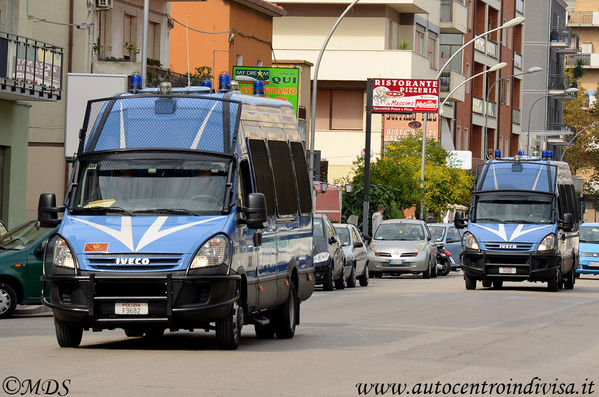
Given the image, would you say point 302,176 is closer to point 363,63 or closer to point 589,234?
point 589,234

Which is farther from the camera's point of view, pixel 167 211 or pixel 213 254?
pixel 167 211

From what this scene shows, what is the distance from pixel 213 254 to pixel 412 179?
4420 centimetres

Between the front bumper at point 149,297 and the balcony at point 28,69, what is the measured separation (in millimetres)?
18898

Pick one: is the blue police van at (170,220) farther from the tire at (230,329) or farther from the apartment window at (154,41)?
the apartment window at (154,41)

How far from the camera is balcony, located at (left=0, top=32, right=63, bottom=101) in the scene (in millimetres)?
33500

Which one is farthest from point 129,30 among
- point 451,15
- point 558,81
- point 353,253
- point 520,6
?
point 558,81

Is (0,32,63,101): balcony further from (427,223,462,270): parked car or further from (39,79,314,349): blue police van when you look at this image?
(427,223,462,270): parked car

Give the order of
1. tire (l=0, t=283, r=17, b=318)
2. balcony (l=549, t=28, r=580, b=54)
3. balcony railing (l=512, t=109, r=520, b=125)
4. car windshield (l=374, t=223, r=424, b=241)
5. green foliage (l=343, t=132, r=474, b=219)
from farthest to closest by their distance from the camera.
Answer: balcony (l=549, t=28, r=580, b=54), balcony railing (l=512, t=109, r=520, b=125), green foliage (l=343, t=132, r=474, b=219), car windshield (l=374, t=223, r=424, b=241), tire (l=0, t=283, r=17, b=318)

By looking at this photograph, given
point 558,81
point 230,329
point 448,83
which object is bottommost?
point 230,329

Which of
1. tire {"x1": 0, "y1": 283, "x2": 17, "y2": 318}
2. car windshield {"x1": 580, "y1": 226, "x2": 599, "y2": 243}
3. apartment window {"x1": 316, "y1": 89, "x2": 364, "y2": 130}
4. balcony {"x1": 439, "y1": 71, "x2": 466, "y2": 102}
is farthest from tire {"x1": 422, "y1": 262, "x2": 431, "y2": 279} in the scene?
balcony {"x1": 439, "y1": 71, "x2": 466, "y2": 102}

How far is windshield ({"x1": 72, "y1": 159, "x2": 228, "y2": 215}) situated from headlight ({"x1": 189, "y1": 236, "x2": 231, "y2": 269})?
0.55 meters

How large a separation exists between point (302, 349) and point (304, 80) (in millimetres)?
44581

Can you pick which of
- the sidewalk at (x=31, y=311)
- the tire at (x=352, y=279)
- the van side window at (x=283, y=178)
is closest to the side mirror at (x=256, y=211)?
the van side window at (x=283, y=178)

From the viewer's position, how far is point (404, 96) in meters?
56.8
